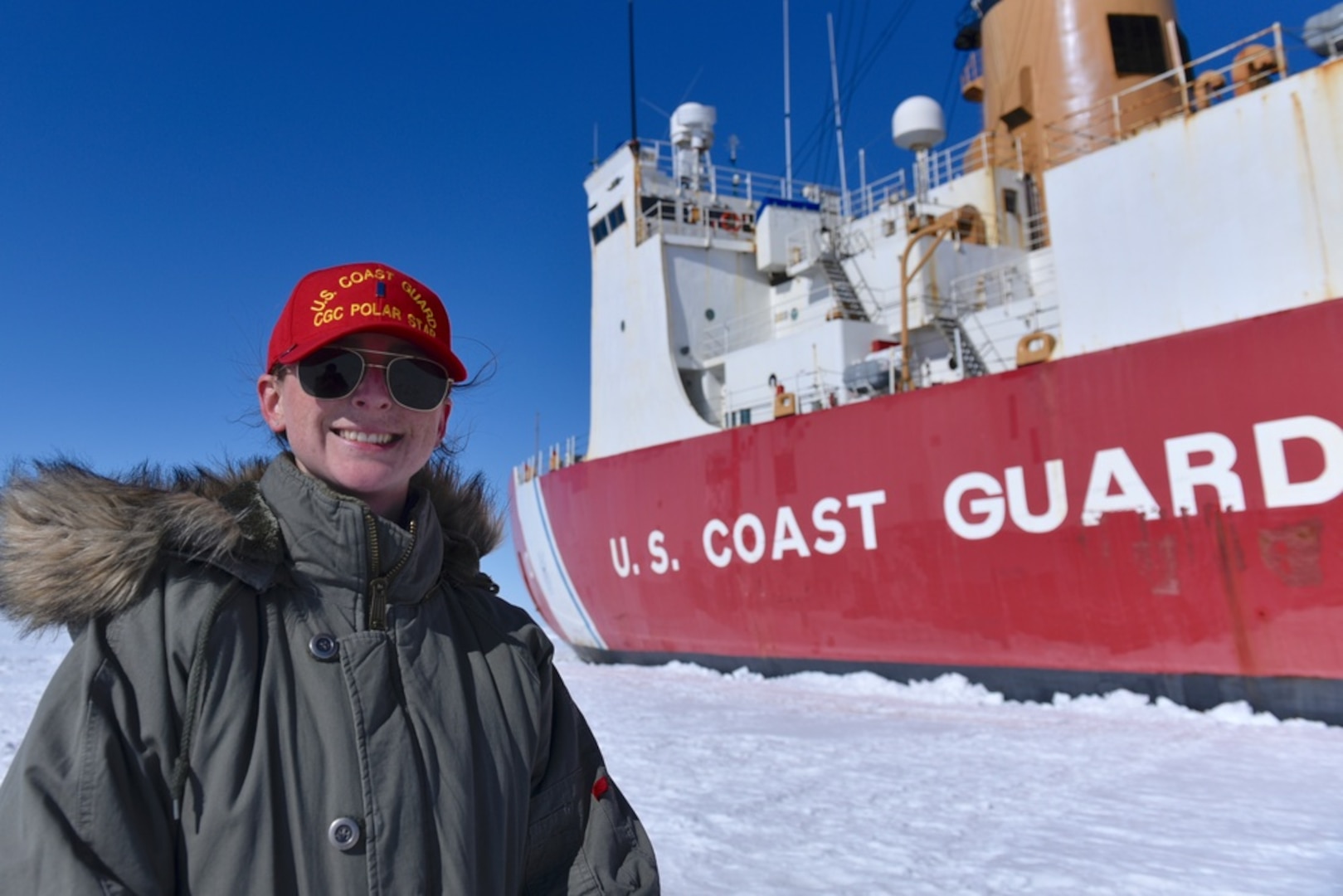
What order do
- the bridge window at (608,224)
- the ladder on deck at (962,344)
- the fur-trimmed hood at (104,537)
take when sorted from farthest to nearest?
the bridge window at (608,224)
the ladder on deck at (962,344)
the fur-trimmed hood at (104,537)

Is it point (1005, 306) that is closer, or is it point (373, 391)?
point (373, 391)

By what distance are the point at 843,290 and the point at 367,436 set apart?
35.9 ft

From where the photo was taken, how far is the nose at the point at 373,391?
138cm

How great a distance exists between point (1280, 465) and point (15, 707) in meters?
8.39

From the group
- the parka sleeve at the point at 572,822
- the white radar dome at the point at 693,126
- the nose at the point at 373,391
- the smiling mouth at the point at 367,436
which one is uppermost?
the white radar dome at the point at 693,126

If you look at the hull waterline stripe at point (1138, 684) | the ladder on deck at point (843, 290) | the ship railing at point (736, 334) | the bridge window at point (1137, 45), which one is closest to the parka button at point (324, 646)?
the hull waterline stripe at point (1138, 684)

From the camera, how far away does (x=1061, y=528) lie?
6977mm

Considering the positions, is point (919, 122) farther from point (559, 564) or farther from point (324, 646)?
point (324, 646)

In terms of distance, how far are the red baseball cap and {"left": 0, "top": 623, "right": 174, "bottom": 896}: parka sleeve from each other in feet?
1.60

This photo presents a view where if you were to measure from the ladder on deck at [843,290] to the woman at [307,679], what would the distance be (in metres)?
9.95

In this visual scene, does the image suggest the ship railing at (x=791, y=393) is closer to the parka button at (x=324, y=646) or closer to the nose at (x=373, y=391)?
the nose at (x=373, y=391)

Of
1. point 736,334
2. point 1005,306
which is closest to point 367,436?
point 1005,306

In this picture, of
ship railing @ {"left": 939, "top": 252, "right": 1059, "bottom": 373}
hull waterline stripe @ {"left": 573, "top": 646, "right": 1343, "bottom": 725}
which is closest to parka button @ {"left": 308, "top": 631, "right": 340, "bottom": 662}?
hull waterline stripe @ {"left": 573, "top": 646, "right": 1343, "bottom": 725}

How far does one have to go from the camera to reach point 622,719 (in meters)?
7.05
